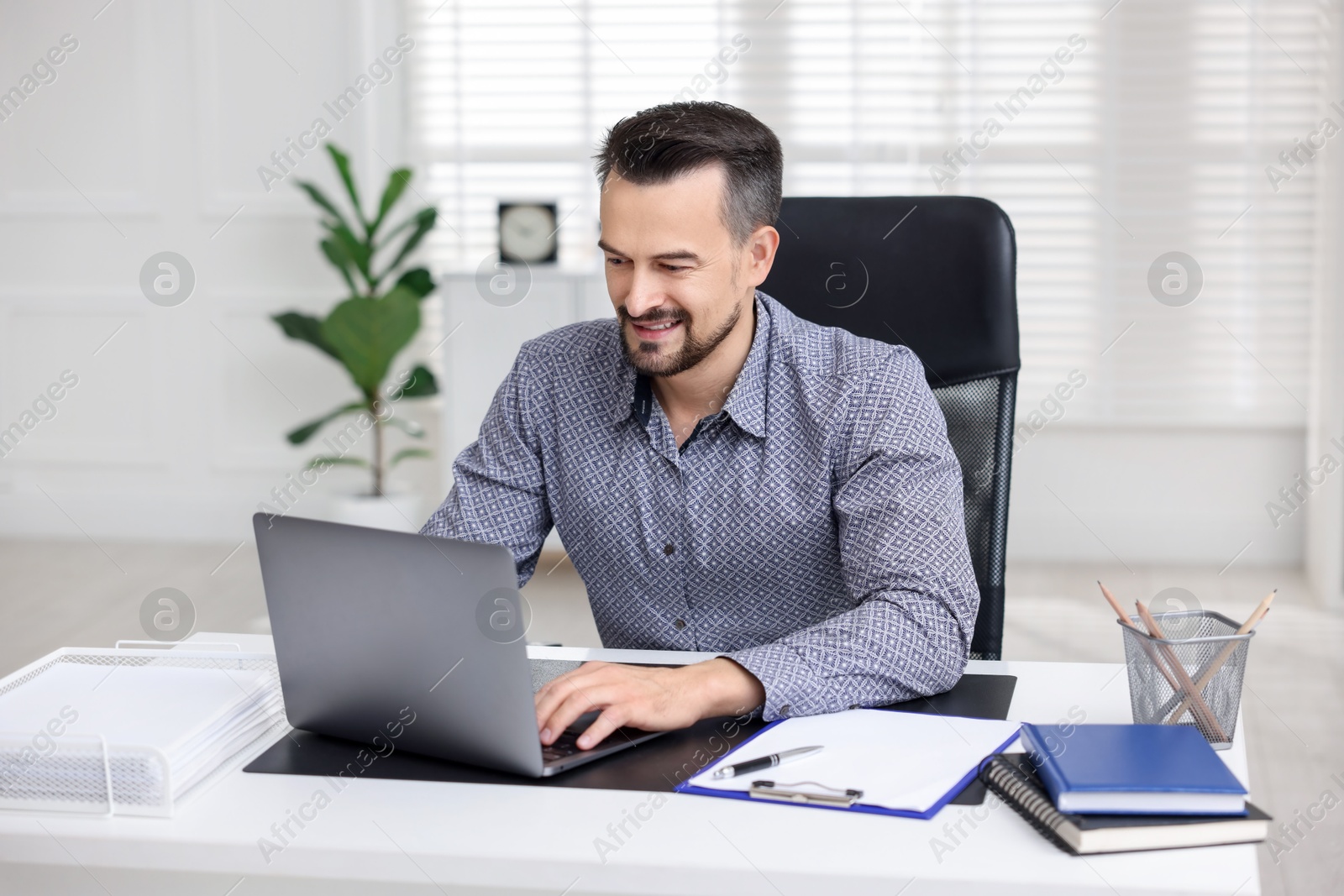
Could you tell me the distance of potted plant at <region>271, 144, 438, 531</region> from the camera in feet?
12.8

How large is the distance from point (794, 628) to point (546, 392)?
0.43 metres

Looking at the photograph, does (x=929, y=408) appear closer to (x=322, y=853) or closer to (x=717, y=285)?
(x=717, y=285)

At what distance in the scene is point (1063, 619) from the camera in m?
3.59

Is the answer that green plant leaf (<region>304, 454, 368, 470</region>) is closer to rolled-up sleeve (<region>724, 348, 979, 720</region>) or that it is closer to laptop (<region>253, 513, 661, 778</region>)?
rolled-up sleeve (<region>724, 348, 979, 720</region>)

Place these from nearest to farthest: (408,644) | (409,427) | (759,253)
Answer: (408,644), (759,253), (409,427)

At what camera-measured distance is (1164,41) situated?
3.93 metres

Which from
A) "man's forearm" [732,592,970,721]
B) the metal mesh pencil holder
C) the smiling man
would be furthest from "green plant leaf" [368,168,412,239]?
the metal mesh pencil holder

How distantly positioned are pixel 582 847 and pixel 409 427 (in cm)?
349

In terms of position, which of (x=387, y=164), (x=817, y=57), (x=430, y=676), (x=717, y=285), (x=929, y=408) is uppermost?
(x=817, y=57)

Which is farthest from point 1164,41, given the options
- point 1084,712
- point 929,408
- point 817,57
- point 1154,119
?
point 1084,712

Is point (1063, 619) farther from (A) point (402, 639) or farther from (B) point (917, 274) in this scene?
(A) point (402, 639)

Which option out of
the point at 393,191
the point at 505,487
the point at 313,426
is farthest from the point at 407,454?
the point at 505,487

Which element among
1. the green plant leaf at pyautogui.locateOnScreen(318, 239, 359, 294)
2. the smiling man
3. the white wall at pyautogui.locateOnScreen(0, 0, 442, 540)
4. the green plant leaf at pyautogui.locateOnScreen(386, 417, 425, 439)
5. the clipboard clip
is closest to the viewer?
the clipboard clip

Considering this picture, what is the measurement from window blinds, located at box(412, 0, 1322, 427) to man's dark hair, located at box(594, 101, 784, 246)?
2.39 m
